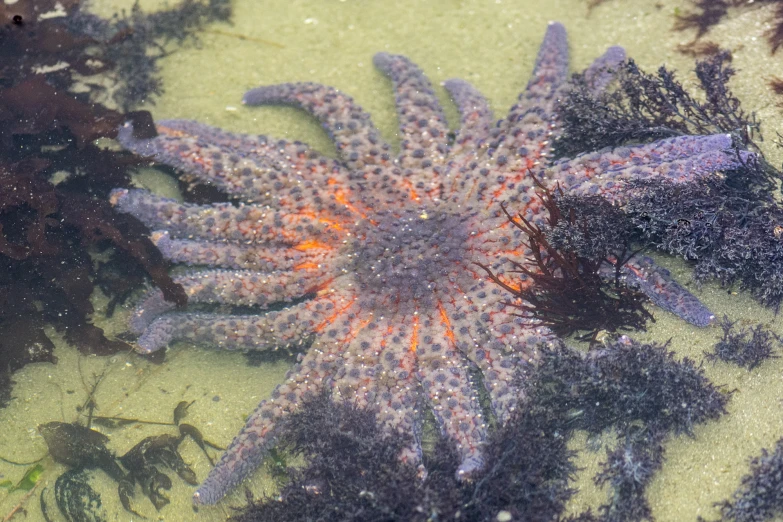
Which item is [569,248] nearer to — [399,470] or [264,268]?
[399,470]

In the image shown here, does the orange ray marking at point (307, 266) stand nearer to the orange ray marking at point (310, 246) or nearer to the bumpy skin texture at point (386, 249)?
the bumpy skin texture at point (386, 249)

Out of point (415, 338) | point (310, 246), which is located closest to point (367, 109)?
point (310, 246)

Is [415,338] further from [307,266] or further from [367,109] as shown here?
[367,109]

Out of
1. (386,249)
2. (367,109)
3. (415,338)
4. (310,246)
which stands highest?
(367,109)

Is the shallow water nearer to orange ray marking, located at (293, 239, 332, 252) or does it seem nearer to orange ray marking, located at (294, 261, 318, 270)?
orange ray marking, located at (294, 261, 318, 270)

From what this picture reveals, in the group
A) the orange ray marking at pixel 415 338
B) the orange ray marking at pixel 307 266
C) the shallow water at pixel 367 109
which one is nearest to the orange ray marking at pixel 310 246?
the orange ray marking at pixel 307 266

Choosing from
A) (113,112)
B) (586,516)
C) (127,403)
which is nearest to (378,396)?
(586,516)
